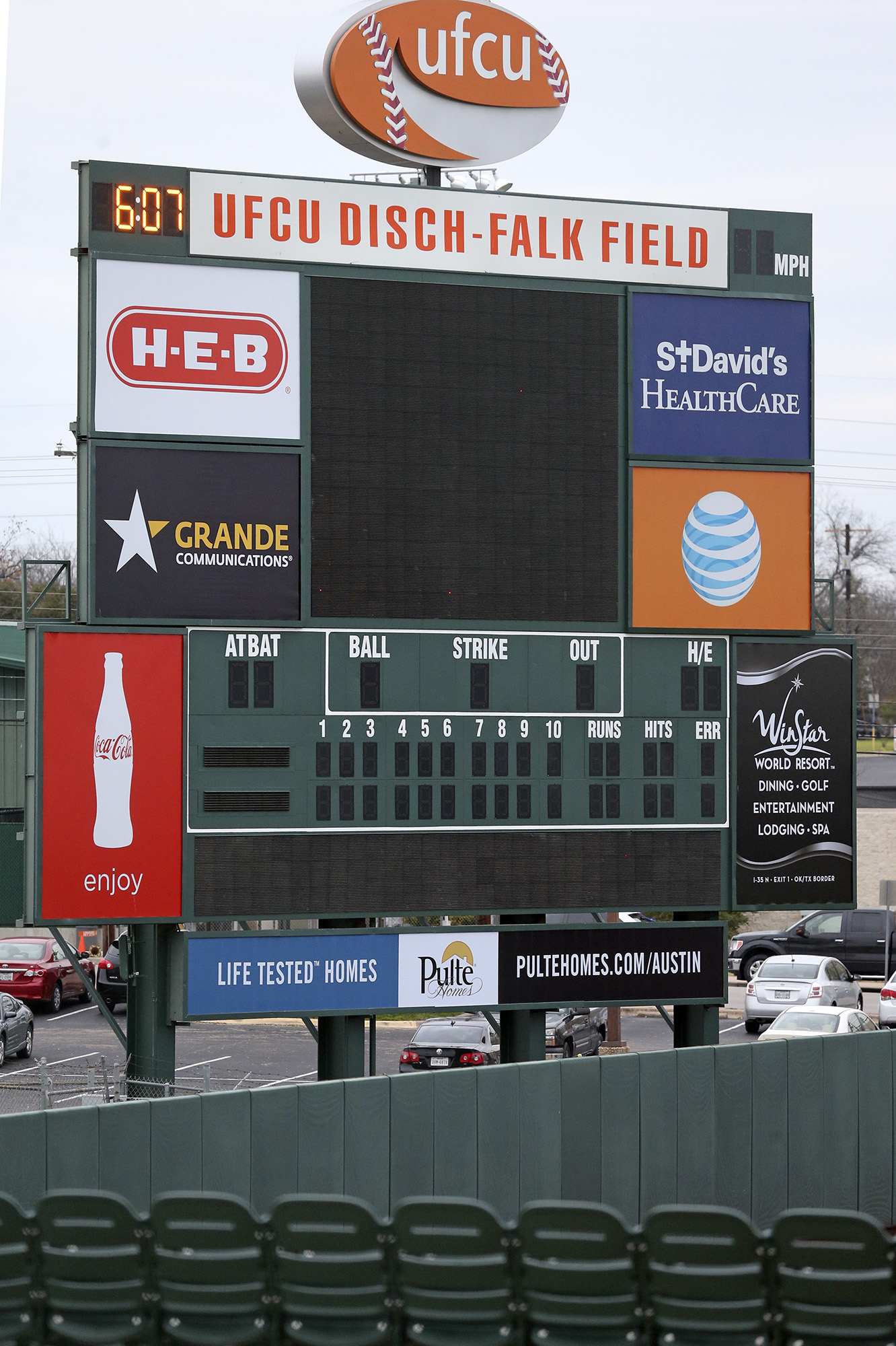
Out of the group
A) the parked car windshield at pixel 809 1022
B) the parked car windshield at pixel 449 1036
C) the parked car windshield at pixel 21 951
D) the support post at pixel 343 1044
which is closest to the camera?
the support post at pixel 343 1044

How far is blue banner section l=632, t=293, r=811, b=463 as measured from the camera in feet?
50.9

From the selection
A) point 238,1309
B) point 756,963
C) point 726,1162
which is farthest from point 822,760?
point 756,963

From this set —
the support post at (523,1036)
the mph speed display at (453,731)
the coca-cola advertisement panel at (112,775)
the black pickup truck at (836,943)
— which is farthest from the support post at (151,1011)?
the black pickup truck at (836,943)

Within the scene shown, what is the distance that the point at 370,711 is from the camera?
14.7 meters

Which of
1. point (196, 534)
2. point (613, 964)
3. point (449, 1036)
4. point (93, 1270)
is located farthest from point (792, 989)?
point (93, 1270)

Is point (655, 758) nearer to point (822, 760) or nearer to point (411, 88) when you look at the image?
point (822, 760)

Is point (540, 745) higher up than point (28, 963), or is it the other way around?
point (540, 745)

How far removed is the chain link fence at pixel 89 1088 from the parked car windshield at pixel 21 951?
710 cm

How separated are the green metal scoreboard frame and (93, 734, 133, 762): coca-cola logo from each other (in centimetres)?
54

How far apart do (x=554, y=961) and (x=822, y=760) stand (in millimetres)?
3354

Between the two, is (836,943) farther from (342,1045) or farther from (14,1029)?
(342,1045)

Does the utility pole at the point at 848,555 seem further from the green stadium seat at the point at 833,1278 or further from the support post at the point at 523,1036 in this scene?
the green stadium seat at the point at 833,1278

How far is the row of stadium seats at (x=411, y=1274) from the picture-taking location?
7344mm

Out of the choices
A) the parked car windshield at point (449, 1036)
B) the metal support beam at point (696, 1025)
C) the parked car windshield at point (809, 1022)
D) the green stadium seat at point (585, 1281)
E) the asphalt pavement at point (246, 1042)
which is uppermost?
the green stadium seat at point (585, 1281)
